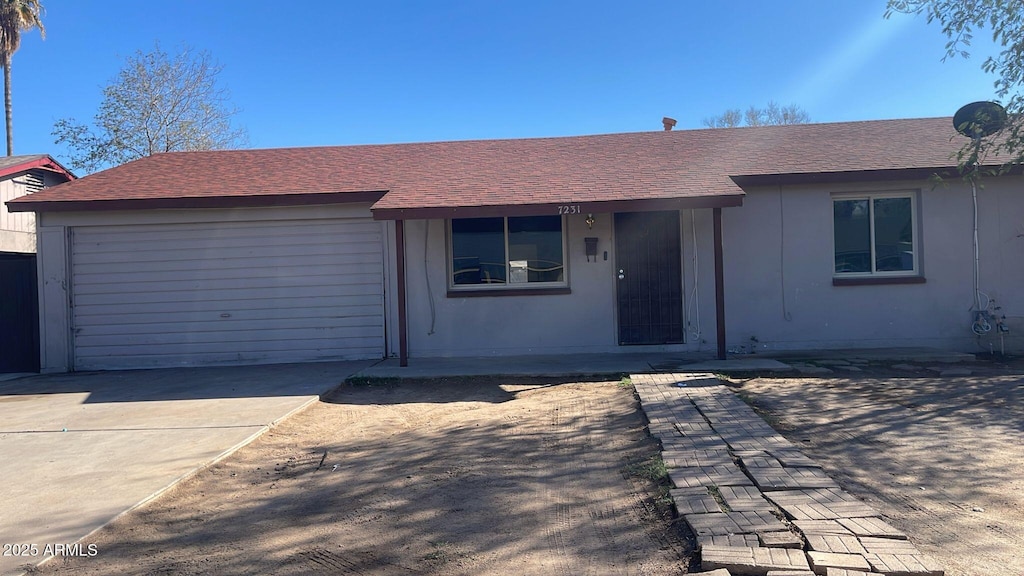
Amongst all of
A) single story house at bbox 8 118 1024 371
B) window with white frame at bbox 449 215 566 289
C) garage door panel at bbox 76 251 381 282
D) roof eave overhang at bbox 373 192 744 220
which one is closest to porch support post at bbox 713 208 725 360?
single story house at bbox 8 118 1024 371

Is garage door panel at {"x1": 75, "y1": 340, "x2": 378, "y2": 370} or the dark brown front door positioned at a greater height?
the dark brown front door

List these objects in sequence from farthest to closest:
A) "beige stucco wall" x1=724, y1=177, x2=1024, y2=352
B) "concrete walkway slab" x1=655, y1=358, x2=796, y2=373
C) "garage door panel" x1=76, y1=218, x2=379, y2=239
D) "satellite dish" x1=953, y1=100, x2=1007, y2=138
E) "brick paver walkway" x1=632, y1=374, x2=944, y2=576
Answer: "garage door panel" x1=76, y1=218, x2=379, y2=239, "beige stucco wall" x1=724, y1=177, x2=1024, y2=352, "concrete walkway slab" x1=655, y1=358, x2=796, y2=373, "satellite dish" x1=953, y1=100, x2=1007, y2=138, "brick paver walkway" x1=632, y1=374, x2=944, y2=576

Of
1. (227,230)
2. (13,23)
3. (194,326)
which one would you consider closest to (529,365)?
(227,230)

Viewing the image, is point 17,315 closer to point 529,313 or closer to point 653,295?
point 529,313

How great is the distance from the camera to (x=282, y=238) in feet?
38.0

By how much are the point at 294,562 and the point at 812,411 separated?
17.4ft

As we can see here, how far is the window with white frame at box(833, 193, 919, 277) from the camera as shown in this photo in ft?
36.0

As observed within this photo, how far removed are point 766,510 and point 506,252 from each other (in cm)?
777

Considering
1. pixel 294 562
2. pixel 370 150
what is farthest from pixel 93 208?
pixel 294 562

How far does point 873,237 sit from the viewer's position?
36.0 feet

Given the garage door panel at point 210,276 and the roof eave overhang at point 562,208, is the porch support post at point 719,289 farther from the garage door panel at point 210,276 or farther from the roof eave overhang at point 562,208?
the garage door panel at point 210,276

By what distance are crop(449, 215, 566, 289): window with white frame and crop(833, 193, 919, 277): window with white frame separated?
4563 mm

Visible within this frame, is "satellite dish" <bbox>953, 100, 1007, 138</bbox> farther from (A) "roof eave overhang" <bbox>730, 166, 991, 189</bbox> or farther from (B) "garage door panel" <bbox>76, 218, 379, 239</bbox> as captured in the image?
(B) "garage door panel" <bbox>76, 218, 379, 239</bbox>

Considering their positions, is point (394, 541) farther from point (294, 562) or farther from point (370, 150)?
Answer: point (370, 150)
